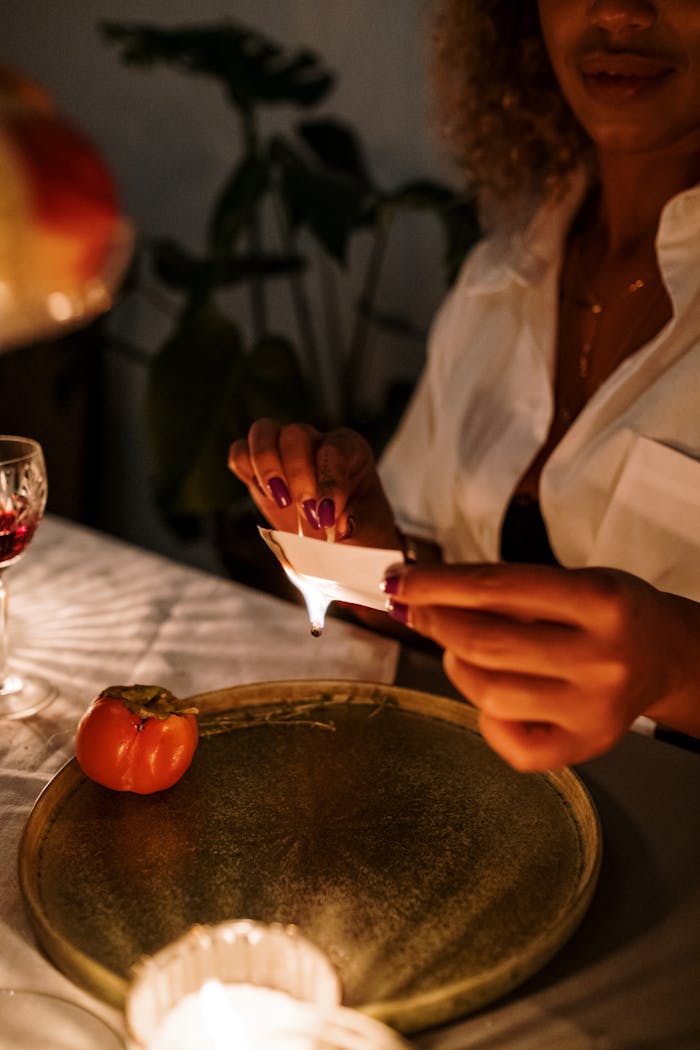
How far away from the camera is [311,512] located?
1.03 m

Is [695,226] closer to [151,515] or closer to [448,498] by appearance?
[448,498]

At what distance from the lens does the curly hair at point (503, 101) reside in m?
1.60

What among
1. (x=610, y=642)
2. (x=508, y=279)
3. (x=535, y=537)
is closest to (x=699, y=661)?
(x=610, y=642)

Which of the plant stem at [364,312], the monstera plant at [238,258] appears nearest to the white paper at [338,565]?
the monstera plant at [238,258]

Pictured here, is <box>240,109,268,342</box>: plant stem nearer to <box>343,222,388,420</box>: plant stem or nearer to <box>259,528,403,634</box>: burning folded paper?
<box>343,222,388,420</box>: plant stem

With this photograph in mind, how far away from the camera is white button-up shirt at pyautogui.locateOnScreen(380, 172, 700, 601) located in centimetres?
125

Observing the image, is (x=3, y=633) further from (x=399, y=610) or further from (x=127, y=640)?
(x=399, y=610)

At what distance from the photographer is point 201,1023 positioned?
53cm

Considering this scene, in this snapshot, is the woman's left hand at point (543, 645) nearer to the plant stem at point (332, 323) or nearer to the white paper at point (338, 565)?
the white paper at point (338, 565)

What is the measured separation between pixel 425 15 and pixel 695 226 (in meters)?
0.92

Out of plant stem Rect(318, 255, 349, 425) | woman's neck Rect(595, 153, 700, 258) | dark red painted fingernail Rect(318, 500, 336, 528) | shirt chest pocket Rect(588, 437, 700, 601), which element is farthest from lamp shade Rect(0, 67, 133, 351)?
plant stem Rect(318, 255, 349, 425)

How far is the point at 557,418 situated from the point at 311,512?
23.4 inches

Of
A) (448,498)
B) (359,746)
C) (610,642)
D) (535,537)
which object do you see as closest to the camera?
(610,642)

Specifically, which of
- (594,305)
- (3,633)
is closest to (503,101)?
Answer: (594,305)
